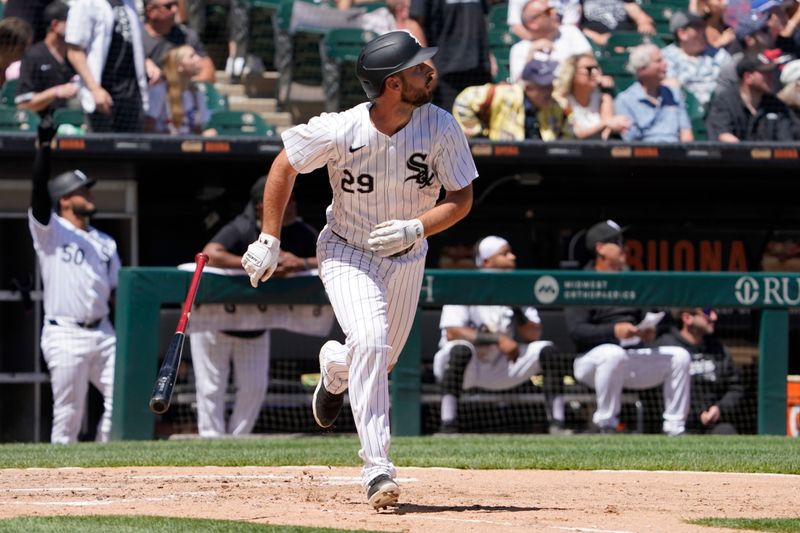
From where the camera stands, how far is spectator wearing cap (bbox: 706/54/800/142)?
1052 centimetres

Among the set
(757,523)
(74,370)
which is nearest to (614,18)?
(74,370)

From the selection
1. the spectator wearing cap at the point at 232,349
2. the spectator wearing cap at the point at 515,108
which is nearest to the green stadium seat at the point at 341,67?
the spectator wearing cap at the point at 515,108

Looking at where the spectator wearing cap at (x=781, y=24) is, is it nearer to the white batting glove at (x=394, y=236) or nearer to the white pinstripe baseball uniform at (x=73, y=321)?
the white pinstripe baseball uniform at (x=73, y=321)

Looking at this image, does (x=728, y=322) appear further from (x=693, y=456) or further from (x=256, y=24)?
(x=256, y=24)

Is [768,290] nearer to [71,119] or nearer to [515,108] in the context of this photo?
[515,108]

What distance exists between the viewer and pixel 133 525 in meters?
4.25

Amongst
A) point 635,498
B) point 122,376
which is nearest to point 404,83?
point 635,498

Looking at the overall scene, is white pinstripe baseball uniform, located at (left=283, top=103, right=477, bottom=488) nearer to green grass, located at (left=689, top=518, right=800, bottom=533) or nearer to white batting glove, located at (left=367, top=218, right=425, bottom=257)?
white batting glove, located at (left=367, top=218, right=425, bottom=257)

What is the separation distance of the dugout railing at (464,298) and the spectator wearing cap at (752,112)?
1.85m

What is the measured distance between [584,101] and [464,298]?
2367 mm

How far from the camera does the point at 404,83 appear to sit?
16.0ft

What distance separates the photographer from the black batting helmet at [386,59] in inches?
191

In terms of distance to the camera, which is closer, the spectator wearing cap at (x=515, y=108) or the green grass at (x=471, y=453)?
the green grass at (x=471, y=453)

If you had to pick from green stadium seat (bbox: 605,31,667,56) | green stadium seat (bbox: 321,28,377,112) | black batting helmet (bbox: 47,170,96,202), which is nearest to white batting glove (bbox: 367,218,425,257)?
black batting helmet (bbox: 47,170,96,202)
